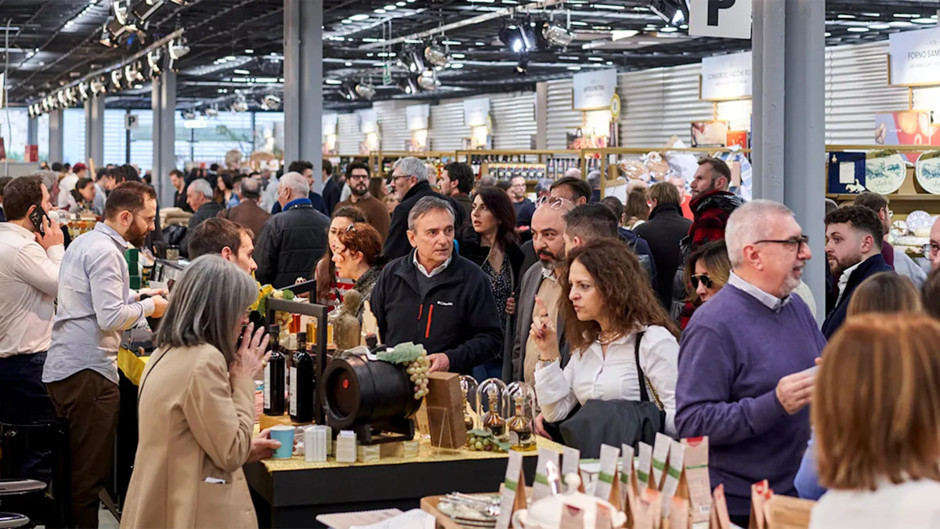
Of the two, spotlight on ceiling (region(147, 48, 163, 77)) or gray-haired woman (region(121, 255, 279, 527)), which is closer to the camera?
gray-haired woman (region(121, 255, 279, 527))

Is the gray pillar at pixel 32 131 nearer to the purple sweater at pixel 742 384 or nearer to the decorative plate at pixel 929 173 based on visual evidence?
the decorative plate at pixel 929 173

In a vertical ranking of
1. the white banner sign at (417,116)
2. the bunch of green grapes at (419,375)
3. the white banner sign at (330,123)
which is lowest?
the bunch of green grapes at (419,375)

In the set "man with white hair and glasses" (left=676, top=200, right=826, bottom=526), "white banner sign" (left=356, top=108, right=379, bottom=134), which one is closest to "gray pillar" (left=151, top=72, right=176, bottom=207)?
"white banner sign" (left=356, top=108, right=379, bottom=134)

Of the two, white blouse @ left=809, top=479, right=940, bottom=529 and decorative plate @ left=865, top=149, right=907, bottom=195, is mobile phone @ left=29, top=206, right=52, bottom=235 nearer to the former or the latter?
white blouse @ left=809, top=479, right=940, bottom=529

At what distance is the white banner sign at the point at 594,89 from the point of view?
2127cm

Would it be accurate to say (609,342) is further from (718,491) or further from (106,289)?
(106,289)

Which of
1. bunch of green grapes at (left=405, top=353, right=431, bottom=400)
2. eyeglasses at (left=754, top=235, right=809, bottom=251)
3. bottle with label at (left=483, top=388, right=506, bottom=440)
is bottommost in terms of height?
bottle with label at (left=483, top=388, right=506, bottom=440)

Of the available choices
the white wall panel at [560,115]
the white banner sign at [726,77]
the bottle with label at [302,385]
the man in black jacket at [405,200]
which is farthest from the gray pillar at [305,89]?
the white wall panel at [560,115]

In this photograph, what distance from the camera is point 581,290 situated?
11.9ft

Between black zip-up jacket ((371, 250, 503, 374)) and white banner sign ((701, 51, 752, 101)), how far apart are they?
11.8 meters

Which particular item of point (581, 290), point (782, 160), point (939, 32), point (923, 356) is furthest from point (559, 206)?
point (939, 32)

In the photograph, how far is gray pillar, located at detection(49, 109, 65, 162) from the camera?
33562mm

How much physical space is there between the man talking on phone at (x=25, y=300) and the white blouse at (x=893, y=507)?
4.56 meters

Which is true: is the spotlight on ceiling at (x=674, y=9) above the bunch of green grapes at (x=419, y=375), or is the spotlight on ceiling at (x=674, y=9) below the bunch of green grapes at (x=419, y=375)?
above
